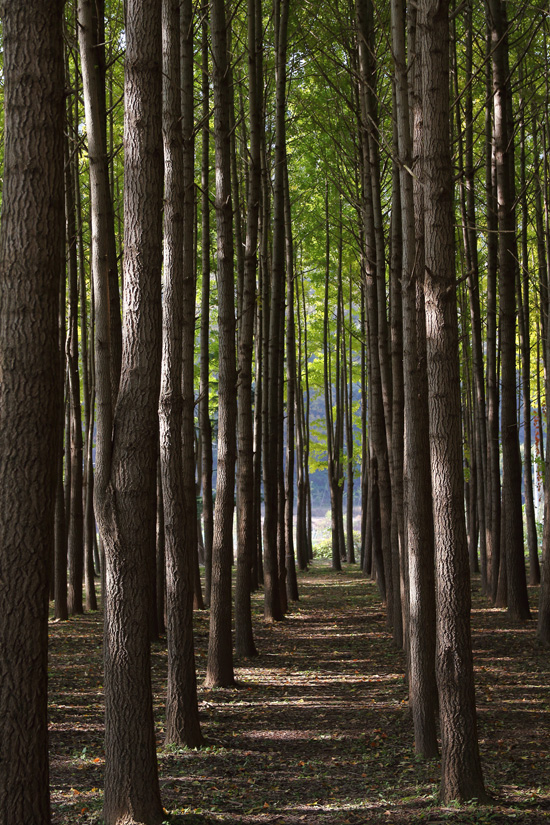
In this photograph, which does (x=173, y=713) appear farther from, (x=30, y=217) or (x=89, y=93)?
(x=89, y=93)

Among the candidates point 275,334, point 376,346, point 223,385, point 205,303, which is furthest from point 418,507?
point 205,303

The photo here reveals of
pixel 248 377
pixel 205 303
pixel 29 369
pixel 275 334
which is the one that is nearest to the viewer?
pixel 29 369

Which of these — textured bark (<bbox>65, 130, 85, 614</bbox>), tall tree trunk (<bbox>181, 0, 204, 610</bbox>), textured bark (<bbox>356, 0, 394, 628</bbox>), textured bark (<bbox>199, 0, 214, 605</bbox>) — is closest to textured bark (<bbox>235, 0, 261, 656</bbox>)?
textured bark (<bbox>199, 0, 214, 605</bbox>)

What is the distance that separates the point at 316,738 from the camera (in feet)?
22.3

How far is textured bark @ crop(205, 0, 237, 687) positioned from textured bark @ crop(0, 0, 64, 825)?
197 inches

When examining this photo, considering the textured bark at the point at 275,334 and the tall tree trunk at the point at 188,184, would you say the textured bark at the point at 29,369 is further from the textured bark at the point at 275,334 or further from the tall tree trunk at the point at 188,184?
the textured bark at the point at 275,334

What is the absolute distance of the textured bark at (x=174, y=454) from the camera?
20.7ft

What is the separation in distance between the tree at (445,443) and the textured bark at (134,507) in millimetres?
1782

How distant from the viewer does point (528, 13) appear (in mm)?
12273

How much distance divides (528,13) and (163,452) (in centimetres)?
1027

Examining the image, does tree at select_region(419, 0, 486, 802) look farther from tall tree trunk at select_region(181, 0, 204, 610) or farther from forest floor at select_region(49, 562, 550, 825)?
tall tree trunk at select_region(181, 0, 204, 610)

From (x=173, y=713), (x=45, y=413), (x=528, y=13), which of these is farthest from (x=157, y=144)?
(x=528, y=13)

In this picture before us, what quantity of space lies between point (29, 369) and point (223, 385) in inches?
208

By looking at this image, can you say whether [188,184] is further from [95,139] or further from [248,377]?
[248,377]
